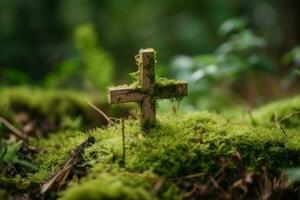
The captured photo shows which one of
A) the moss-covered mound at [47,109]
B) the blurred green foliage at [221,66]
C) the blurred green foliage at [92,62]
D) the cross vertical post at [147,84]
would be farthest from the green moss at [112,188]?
the blurred green foliage at [92,62]

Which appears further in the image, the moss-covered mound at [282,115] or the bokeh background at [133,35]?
the bokeh background at [133,35]

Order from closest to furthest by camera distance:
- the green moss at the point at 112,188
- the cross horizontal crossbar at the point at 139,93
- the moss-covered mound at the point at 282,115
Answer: the green moss at the point at 112,188
the cross horizontal crossbar at the point at 139,93
the moss-covered mound at the point at 282,115

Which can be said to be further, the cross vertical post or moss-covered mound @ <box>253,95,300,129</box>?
moss-covered mound @ <box>253,95,300,129</box>

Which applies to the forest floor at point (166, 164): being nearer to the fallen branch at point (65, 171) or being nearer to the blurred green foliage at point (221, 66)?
the fallen branch at point (65, 171)

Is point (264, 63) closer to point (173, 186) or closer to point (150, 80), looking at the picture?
point (150, 80)

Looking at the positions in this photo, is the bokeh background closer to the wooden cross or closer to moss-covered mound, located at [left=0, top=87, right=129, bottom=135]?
moss-covered mound, located at [left=0, top=87, right=129, bottom=135]

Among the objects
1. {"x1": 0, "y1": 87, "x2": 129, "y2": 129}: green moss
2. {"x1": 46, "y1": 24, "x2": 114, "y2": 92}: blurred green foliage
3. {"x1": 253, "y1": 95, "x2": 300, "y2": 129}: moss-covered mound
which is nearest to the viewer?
{"x1": 253, "y1": 95, "x2": 300, "y2": 129}: moss-covered mound

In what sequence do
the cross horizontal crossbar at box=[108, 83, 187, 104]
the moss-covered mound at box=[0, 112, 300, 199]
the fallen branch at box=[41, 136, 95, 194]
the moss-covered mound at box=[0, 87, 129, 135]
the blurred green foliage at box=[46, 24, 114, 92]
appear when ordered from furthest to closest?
the blurred green foliage at box=[46, 24, 114, 92] → the moss-covered mound at box=[0, 87, 129, 135] → the cross horizontal crossbar at box=[108, 83, 187, 104] → the fallen branch at box=[41, 136, 95, 194] → the moss-covered mound at box=[0, 112, 300, 199]

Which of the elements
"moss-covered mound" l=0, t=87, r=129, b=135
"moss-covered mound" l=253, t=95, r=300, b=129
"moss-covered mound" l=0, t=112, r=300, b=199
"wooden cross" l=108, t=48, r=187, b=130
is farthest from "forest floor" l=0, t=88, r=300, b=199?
"moss-covered mound" l=0, t=87, r=129, b=135
